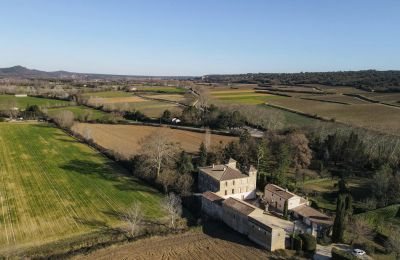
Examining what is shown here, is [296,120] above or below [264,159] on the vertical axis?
above

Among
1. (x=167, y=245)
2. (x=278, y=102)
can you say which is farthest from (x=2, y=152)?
(x=278, y=102)

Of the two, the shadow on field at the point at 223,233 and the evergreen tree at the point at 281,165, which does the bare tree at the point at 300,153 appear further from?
the shadow on field at the point at 223,233

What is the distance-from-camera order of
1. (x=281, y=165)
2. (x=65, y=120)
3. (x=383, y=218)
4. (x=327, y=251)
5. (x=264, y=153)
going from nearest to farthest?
(x=327, y=251), (x=383, y=218), (x=281, y=165), (x=264, y=153), (x=65, y=120)

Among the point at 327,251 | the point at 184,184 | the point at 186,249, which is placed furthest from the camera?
the point at 184,184

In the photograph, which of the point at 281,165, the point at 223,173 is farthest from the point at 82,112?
the point at 281,165

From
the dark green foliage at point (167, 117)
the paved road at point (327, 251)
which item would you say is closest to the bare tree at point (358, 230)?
the paved road at point (327, 251)

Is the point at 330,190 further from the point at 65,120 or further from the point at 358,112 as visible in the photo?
the point at 65,120

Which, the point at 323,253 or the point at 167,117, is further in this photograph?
the point at 167,117

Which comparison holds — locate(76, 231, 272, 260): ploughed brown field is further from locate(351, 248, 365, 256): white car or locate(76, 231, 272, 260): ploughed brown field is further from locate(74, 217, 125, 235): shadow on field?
locate(351, 248, 365, 256): white car

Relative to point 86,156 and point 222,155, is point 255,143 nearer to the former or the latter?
point 222,155
